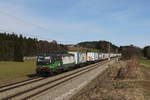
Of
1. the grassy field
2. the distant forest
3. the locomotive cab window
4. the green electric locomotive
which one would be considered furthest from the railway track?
the distant forest

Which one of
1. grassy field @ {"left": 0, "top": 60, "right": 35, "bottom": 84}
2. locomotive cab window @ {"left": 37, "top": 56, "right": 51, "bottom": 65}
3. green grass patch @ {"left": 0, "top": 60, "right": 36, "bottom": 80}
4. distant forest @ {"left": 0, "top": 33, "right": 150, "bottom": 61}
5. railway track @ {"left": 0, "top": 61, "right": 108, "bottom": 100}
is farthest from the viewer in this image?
distant forest @ {"left": 0, "top": 33, "right": 150, "bottom": 61}

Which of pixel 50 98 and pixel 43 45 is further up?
pixel 43 45

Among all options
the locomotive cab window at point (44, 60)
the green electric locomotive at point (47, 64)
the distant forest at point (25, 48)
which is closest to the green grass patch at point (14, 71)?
the green electric locomotive at point (47, 64)

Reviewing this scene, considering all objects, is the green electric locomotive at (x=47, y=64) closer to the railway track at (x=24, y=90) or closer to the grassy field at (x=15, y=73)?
the grassy field at (x=15, y=73)

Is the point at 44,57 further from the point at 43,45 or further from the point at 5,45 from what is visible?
the point at 43,45

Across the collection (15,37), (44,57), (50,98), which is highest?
(15,37)

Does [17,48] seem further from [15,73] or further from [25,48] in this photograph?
[15,73]

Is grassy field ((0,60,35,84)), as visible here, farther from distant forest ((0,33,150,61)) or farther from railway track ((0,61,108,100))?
distant forest ((0,33,150,61))

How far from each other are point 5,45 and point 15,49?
7.05 m

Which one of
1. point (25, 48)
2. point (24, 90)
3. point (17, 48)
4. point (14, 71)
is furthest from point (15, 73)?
point (25, 48)

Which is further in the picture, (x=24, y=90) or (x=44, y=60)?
(x=44, y=60)

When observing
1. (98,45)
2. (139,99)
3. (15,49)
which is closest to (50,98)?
(139,99)

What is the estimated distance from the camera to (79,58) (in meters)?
52.3

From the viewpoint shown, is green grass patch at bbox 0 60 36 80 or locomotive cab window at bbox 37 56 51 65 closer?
green grass patch at bbox 0 60 36 80
